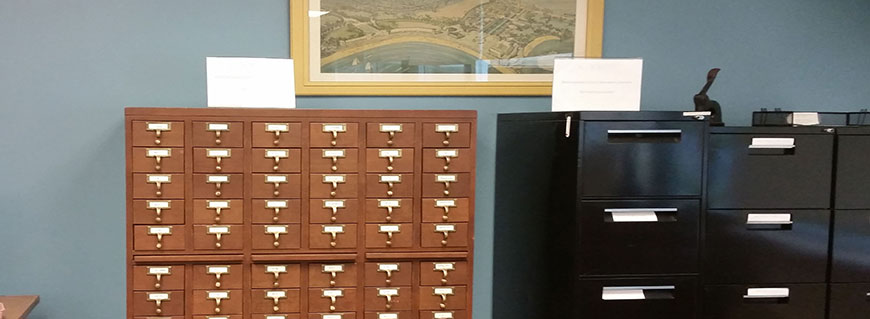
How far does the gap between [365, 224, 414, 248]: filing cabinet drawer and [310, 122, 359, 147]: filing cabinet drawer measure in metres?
0.30

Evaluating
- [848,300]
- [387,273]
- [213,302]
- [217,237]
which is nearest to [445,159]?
[387,273]

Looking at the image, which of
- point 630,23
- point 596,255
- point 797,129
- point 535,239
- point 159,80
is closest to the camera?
point 596,255

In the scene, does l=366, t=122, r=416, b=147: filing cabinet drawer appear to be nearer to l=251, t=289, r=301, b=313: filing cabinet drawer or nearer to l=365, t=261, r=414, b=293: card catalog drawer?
l=365, t=261, r=414, b=293: card catalog drawer

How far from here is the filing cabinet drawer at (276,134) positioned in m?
1.97

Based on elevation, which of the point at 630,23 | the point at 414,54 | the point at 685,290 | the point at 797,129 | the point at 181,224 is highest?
the point at 630,23

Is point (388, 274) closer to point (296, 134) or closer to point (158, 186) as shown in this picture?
point (296, 134)

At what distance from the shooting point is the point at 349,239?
205cm

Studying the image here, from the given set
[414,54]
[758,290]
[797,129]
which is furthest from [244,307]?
[797,129]

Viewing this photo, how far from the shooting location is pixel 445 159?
206cm

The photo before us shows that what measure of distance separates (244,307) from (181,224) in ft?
1.14

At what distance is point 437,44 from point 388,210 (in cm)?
76

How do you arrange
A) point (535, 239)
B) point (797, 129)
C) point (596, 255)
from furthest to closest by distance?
point (535, 239) → point (797, 129) → point (596, 255)

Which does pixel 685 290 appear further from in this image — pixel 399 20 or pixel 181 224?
pixel 181 224

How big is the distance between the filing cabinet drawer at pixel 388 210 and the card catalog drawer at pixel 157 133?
65cm
